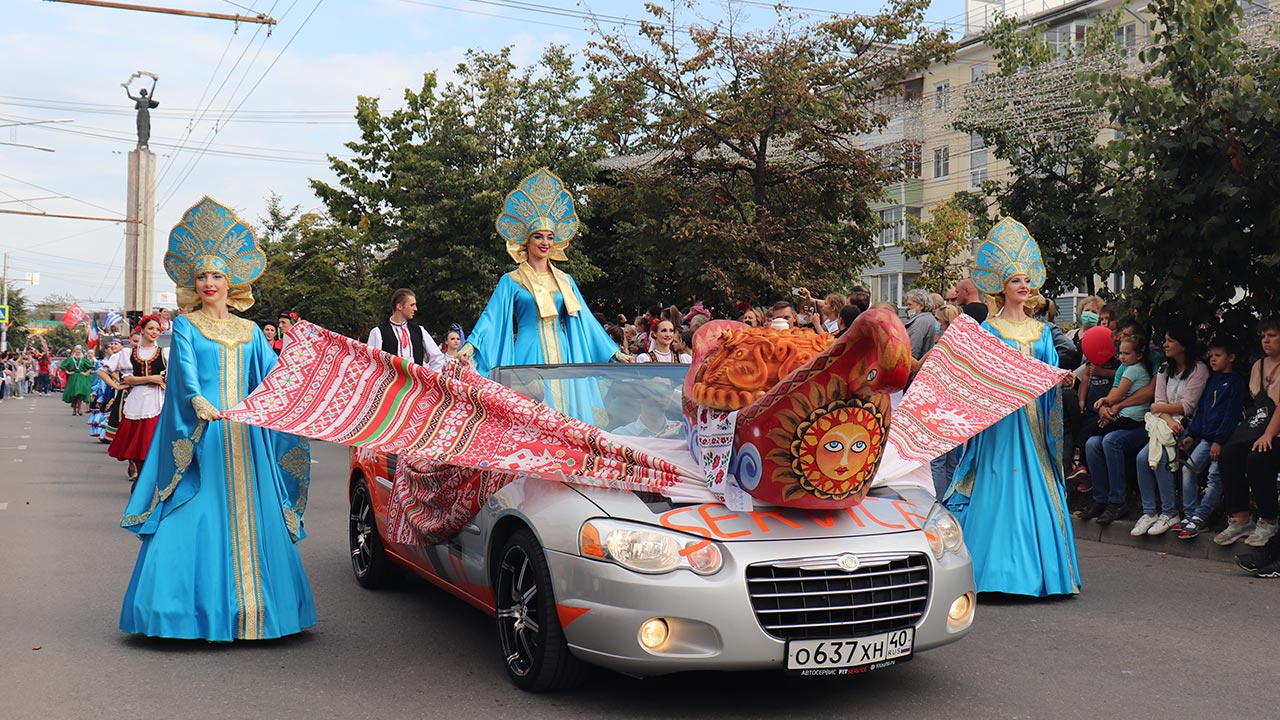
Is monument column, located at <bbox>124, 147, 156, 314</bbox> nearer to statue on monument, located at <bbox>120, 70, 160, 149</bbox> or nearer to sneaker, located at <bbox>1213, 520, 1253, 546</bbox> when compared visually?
statue on monument, located at <bbox>120, 70, 160, 149</bbox>

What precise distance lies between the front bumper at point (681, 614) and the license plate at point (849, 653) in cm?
7

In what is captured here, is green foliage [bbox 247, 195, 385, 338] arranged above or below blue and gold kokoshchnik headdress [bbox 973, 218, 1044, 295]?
above

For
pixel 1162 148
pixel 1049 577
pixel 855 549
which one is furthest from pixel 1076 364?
pixel 855 549

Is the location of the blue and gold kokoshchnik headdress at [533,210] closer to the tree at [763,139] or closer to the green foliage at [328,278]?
the tree at [763,139]

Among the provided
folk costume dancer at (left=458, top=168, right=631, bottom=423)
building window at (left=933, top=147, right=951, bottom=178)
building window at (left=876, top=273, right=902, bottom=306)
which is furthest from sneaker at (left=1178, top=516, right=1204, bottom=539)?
building window at (left=876, top=273, right=902, bottom=306)

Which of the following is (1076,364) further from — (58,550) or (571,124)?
(571,124)

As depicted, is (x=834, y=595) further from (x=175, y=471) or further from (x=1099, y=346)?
(x=1099, y=346)

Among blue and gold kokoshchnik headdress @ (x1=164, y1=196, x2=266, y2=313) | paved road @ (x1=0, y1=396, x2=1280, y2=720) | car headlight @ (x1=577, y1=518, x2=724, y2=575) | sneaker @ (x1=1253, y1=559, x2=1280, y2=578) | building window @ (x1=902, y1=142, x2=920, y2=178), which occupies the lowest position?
paved road @ (x1=0, y1=396, x2=1280, y2=720)

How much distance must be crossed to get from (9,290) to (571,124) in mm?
84246

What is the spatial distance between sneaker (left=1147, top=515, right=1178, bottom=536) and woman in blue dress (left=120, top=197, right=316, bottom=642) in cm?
613

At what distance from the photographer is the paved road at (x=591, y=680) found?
15.9 feet

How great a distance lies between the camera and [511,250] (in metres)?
8.41

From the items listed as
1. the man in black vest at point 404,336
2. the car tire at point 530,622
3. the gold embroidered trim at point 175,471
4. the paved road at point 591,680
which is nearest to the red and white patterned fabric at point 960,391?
the paved road at point 591,680

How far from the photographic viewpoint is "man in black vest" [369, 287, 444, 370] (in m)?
10.6
